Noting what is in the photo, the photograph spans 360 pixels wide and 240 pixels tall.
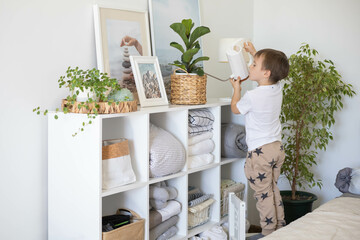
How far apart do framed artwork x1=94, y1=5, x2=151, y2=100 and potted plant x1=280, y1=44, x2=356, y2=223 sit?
103 cm

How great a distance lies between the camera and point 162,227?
2447 millimetres

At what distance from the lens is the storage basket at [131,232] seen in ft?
6.84

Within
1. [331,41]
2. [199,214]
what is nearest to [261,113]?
[199,214]

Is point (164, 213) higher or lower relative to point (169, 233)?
higher

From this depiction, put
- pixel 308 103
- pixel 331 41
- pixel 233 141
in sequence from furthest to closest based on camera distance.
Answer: pixel 331 41 < pixel 308 103 < pixel 233 141

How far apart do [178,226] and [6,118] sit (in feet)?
3.48

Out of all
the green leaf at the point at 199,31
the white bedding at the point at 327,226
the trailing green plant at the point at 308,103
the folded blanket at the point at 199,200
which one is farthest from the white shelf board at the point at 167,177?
the trailing green plant at the point at 308,103

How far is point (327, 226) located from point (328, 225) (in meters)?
0.02

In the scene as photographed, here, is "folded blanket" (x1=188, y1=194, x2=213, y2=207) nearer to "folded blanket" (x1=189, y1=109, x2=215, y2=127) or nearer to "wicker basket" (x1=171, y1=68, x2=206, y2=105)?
"folded blanket" (x1=189, y1=109, x2=215, y2=127)

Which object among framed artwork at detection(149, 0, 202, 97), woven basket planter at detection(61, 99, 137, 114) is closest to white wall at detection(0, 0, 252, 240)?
woven basket planter at detection(61, 99, 137, 114)

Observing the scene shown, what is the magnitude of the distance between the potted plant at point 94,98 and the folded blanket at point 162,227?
0.64 m

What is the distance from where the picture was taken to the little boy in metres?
2.56

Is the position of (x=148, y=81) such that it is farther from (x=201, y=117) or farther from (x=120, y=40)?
(x=201, y=117)

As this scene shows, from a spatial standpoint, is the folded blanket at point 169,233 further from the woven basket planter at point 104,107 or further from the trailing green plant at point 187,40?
the trailing green plant at point 187,40
